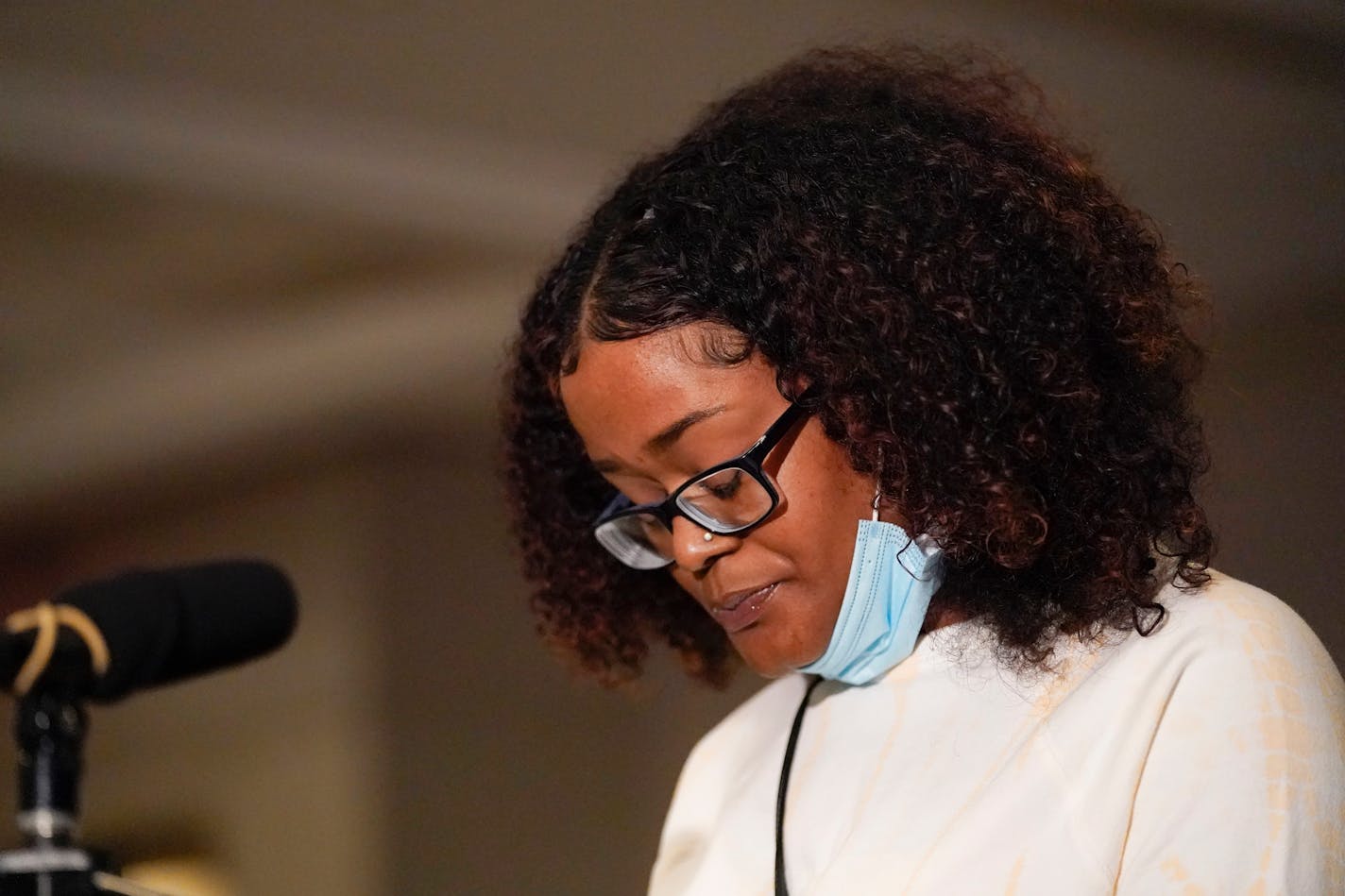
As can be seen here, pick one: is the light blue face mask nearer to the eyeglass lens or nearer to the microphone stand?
the eyeglass lens

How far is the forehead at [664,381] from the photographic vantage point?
1.42m

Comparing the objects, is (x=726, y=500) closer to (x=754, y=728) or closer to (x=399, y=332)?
(x=754, y=728)

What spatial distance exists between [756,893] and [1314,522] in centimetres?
273

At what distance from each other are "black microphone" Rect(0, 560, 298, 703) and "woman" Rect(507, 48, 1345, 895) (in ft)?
1.54

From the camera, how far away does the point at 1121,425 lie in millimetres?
1421

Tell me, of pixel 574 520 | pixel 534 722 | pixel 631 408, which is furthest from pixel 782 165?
pixel 534 722

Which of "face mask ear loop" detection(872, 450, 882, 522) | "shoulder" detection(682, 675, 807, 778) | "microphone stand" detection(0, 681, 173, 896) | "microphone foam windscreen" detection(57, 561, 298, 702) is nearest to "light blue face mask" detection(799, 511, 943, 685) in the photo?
"face mask ear loop" detection(872, 450, 882, 522)

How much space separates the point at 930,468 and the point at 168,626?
69 cm

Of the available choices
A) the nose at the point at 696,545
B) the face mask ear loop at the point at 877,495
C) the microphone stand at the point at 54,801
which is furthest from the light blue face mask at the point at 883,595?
the microphone stand at the point at 54,801

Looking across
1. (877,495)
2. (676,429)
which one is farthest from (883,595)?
(676,429)

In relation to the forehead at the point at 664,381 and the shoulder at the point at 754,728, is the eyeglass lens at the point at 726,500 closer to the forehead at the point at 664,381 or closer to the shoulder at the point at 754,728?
the forehead at the point at 664,381

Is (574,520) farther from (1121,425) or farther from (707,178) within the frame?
(1121,425)

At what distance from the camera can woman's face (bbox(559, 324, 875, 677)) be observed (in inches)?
55.9

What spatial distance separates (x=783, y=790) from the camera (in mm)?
1565
